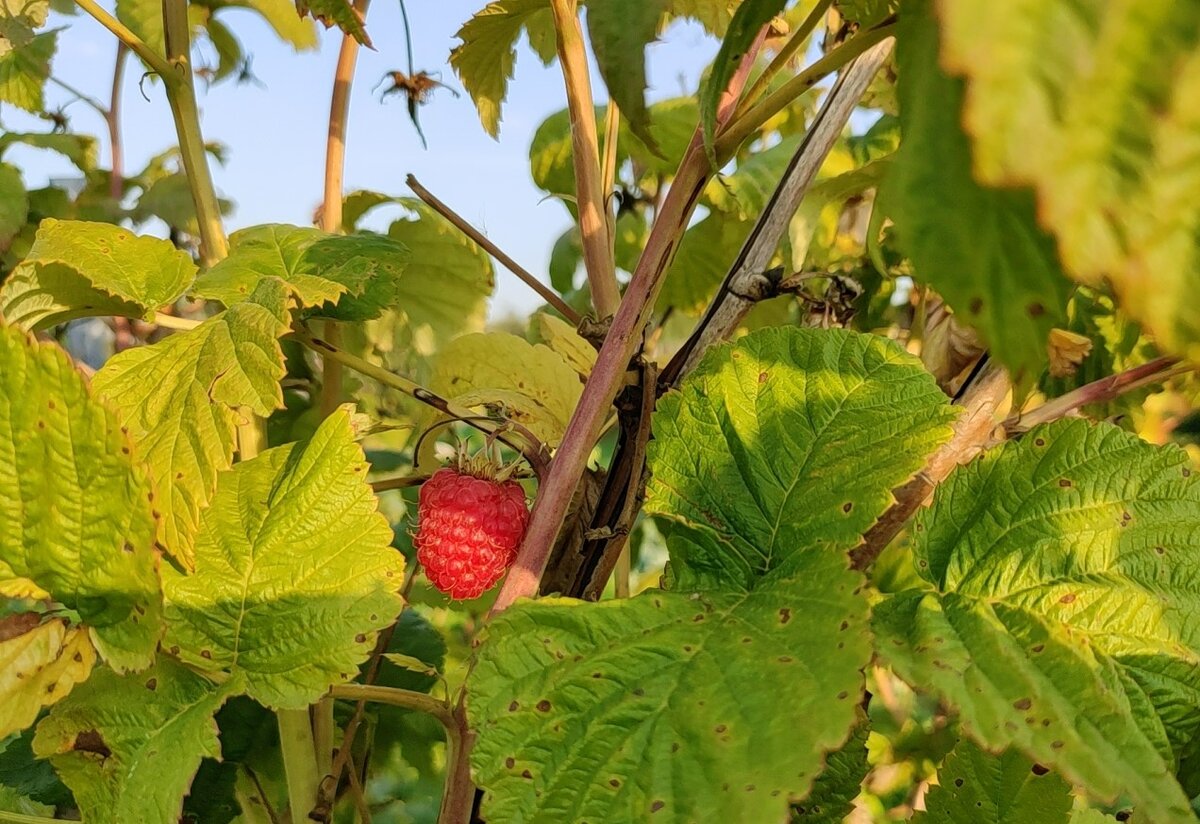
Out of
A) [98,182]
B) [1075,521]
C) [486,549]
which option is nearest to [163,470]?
[486,549]

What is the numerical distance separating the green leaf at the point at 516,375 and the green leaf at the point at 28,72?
782 mm

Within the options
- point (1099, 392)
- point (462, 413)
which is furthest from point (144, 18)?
point (1099, 392)

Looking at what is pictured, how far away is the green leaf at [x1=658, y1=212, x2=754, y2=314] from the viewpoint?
39.8 inches

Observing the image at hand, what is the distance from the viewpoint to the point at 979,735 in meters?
0.36

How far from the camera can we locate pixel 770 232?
1.81ft

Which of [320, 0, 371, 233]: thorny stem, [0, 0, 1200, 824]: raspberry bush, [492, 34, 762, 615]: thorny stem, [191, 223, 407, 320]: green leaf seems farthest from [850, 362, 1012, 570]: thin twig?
[320, 0, 371, 233]: thorny stem

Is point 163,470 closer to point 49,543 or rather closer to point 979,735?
point 49,543

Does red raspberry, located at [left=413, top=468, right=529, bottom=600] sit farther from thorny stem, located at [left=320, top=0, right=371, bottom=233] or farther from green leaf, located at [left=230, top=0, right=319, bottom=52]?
green leaf, located at [left=230, top=0, right=319, bottom=52]

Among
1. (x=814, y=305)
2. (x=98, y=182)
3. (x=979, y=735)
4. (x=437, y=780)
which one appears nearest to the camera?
(x=979, y=735)

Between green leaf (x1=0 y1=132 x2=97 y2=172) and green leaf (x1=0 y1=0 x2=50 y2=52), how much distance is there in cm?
21

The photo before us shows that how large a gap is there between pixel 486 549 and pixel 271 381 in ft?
0.47

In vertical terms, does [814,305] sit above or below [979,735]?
above

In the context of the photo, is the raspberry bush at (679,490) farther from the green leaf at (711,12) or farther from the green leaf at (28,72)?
the green leaf at (28,72)

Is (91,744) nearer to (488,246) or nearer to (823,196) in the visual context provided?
(488,246)
